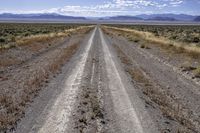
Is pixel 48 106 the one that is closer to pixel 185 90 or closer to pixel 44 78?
pixel 44 78

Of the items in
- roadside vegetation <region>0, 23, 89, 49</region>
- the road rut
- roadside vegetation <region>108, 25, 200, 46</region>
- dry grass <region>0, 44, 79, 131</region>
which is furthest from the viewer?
roadside vegetation <region>108, 25, 200, 46</region>

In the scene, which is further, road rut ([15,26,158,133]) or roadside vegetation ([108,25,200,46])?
roadside vegetation ([108,25,200,46])

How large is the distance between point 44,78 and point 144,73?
5.61 meters

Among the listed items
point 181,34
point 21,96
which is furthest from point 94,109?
point 181,34

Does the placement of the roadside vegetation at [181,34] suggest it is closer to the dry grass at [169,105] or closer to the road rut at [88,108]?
the dry grass at [169,105]

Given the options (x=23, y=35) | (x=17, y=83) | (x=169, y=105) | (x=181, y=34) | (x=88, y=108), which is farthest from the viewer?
(x=181, y=34)

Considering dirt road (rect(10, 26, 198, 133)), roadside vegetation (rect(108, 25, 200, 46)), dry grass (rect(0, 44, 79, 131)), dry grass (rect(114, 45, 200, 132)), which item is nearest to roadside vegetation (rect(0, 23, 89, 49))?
dry grass (rect(0, 44, 79, 131))

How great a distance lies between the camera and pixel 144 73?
55.7 ft

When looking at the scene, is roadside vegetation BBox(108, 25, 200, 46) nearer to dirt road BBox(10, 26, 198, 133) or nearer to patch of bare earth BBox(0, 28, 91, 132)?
patch of bare earth BBox(0, 28, 91, 132)

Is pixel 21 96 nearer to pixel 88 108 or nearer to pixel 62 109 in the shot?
pixel 62 109

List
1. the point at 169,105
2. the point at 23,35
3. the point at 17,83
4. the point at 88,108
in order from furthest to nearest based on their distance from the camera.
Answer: the point at 23,35 → the point at 17,83 → the point at 169,105 → the point at 88,108

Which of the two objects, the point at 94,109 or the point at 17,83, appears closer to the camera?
the point at 94,109

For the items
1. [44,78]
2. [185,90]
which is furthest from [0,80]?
[185,90]

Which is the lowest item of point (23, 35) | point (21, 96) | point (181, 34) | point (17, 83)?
point (181, 34)
